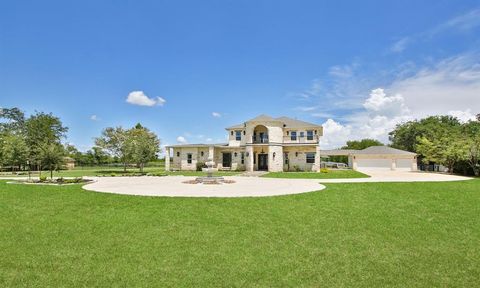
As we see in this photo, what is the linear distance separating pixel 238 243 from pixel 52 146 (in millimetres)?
20697

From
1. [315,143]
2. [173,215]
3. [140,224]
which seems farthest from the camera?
[315,143]

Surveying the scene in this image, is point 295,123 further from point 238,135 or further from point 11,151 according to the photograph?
point 11,151

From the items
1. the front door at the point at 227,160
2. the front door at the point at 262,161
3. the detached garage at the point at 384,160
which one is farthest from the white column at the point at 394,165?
the front door at the point at 227,160

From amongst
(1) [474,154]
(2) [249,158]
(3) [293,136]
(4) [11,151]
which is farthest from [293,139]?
(4) [11,151]

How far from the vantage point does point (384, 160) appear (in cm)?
4112

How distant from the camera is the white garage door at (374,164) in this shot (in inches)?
1611

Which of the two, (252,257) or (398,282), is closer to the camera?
(398,282)

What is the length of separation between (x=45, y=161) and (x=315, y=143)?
27859 mm

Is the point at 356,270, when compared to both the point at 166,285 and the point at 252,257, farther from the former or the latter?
the point at 166,285

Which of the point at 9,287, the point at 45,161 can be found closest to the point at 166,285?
the point at 9,287

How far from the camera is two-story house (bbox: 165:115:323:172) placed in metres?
35.0

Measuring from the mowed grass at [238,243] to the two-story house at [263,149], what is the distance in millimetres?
23879

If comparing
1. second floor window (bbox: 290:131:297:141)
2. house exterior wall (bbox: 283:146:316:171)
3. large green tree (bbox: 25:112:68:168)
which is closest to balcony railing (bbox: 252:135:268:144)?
house exterior wall (bbox: 283:146:316:171)

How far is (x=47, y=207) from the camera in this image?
10.4 m
